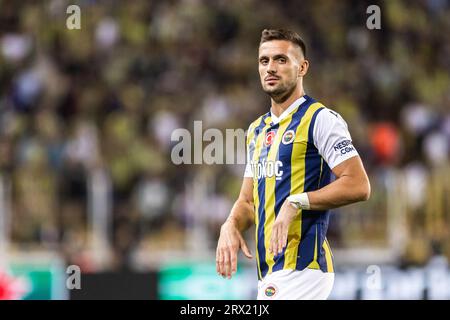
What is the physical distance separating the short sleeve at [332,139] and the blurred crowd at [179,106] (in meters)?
6.16

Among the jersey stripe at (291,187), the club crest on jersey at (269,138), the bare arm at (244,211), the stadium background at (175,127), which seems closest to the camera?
the jersey stripe at (291,187)

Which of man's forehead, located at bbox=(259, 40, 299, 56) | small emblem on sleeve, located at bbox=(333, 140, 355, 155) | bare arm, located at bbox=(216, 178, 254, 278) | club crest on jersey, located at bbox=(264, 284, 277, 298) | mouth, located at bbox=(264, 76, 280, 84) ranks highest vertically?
man's forehead, located at bbox=(259, 40, 299, 56)

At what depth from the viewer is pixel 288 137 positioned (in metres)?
4.91

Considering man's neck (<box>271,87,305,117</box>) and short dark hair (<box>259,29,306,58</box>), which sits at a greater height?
short dark hair (<box>259,29,306,58</box>)

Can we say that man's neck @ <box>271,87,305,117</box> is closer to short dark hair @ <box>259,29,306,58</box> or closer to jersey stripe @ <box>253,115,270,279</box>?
jersey stripe @ <box>253,115,270,279</box>

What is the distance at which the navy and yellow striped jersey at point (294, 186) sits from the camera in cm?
481

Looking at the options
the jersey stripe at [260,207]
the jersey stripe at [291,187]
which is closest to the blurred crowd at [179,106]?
the jersey stripe at [260,207]

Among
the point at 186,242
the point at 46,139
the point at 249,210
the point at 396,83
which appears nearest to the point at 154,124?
the point at 46,139

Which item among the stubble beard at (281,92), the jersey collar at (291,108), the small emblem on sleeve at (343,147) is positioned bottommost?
the small emblem on sleeve at (343,147)

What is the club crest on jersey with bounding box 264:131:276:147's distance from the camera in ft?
16.5

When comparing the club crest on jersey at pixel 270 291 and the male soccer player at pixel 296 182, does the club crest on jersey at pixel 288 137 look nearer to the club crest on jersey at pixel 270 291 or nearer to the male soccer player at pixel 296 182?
the male soccer player at pixel 296 182

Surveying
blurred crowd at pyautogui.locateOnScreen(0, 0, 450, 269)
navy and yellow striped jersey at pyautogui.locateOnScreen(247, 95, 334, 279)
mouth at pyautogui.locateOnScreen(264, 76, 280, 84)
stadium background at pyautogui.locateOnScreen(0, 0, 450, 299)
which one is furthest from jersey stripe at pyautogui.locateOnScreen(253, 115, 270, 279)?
blurred crowd at pyautogui.locateOnScreen(0, 0, 450, 269)

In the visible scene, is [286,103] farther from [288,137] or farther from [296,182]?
[296,182]

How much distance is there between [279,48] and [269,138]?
1.60 feet
